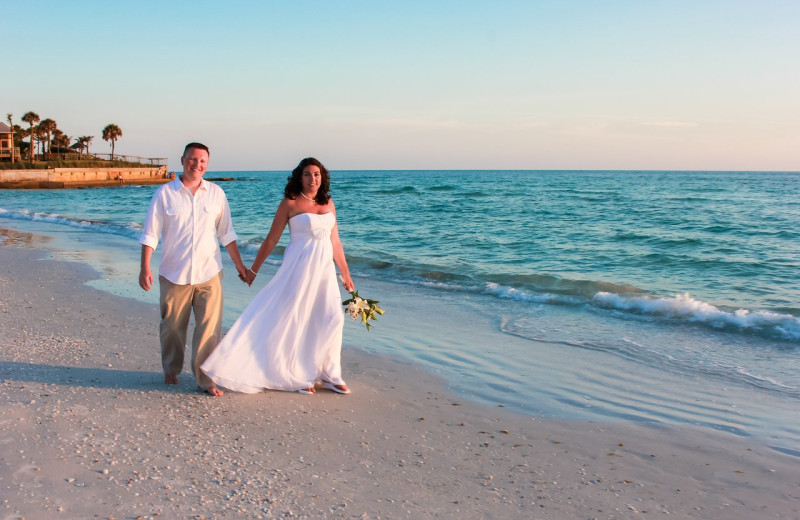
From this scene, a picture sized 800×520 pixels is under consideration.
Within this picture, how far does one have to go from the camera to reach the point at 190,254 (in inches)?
213

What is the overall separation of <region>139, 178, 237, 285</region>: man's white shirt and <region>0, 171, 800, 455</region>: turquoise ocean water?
8.29 feet

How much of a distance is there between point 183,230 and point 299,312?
3.70 feet

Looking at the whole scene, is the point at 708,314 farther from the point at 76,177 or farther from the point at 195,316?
the point at 76,177

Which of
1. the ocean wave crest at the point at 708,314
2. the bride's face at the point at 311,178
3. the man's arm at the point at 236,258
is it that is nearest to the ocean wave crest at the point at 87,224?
the ocean wave crest at the point at 708,314

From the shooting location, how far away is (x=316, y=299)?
580 centimetres

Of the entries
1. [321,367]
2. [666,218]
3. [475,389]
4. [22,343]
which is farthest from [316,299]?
[666,218]

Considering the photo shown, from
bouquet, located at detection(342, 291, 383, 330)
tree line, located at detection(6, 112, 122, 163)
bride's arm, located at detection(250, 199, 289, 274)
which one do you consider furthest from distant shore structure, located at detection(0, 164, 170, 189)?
bouquet, located at detection(342, 291, 383, 330)

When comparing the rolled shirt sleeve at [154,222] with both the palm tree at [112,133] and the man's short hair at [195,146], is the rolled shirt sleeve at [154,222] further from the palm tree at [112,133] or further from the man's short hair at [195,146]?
the palm tree at [112,133]

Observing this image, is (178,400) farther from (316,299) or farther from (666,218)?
(666,218)

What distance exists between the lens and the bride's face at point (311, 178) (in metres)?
5.75

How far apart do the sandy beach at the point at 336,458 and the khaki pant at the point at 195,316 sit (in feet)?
1.11

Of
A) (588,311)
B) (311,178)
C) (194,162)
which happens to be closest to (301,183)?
(311,178)

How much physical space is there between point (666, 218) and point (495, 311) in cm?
2142

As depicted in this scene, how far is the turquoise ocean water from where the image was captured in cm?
618
